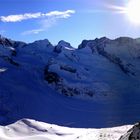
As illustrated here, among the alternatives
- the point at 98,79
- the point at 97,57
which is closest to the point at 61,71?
the point at 98,79

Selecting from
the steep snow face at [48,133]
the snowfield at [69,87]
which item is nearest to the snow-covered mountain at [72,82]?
the snowfield at [69,87]

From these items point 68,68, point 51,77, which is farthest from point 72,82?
point 68,68

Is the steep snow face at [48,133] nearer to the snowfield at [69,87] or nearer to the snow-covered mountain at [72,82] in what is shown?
the snowfield at [69,87]

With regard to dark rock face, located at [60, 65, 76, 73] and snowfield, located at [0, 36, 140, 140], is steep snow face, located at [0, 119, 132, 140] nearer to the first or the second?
snowfield, located at [0, 36, 140, 140]

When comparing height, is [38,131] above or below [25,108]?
below

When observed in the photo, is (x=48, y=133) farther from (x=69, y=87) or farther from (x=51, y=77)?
(x=51, y=77)

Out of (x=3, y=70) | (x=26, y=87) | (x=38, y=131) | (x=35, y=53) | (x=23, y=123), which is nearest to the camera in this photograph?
(x=38, y=131)

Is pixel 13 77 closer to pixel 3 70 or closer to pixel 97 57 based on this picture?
pixel 3 70
